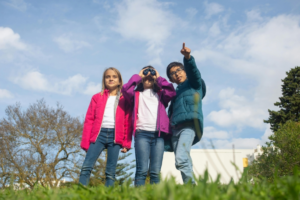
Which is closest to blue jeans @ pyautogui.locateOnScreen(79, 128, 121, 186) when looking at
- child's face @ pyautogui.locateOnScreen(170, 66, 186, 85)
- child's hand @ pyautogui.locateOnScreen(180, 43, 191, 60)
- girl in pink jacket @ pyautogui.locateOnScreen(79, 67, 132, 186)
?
girl in pink jacket @ pyautogui.locateOnScreen(79, 67, 132, 186)

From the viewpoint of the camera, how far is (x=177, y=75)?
4.23 metres

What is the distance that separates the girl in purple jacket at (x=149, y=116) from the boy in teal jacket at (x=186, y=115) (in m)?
0.15

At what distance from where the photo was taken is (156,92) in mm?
4176

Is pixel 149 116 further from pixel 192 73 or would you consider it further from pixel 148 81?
pixel 192 73

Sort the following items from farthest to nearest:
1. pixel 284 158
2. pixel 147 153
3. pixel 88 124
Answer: pixel 284 158 → pixel 88 124 → pixel 147 153

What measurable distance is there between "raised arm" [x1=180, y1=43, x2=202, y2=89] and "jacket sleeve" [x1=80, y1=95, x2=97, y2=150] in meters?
1.61

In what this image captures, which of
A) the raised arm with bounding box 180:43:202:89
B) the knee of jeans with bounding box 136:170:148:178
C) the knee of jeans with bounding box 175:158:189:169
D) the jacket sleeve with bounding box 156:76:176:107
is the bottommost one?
the knee of jeans with bounding box 136:170:148:178

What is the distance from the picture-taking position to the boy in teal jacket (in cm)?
332

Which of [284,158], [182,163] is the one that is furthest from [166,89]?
[284,158]

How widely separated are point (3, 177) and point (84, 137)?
20.0m

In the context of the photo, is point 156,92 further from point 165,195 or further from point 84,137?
point 165,195

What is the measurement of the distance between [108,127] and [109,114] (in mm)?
230

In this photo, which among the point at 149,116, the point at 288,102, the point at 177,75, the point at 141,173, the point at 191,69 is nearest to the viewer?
the point at 141,173

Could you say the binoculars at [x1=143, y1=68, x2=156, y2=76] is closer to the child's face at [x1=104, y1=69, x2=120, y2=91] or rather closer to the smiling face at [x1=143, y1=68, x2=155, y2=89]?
the smiling face at [x1=143, y1=68, x2=155, y2=89]
